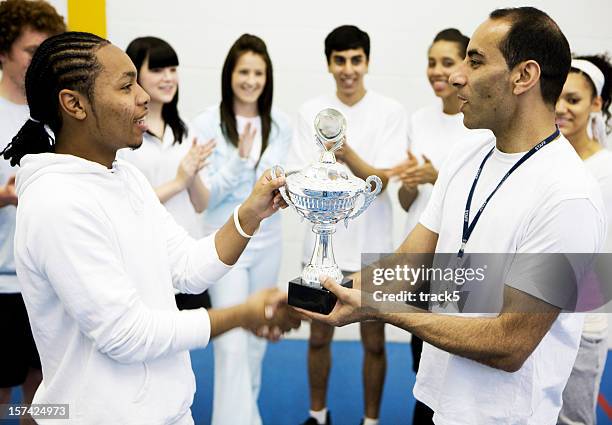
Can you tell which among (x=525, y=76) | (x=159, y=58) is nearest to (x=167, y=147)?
(x=159, y=58)

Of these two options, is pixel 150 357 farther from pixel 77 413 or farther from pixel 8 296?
pixel 8 296

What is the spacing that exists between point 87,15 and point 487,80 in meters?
2.70

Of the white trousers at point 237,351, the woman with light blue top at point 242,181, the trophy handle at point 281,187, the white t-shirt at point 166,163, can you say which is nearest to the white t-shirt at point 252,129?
the woman with light blue top at point 242,181

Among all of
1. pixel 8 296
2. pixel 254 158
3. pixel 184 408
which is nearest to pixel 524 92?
pixel 184 408

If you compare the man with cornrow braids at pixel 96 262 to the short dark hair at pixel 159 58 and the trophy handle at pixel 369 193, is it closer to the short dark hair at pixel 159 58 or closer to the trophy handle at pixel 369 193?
the trophy handle at pixel 369 193

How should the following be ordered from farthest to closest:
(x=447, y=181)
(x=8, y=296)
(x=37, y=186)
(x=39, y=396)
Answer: (x=8, y=296), (x=447, y=181), (x=39, y=396), (x=37, y=186)

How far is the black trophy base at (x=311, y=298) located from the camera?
4.72 feet

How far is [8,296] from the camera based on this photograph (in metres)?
2.20

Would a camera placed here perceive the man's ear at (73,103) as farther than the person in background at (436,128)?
No

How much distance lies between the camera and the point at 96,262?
1249mm

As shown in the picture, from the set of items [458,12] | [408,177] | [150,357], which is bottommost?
[150,357]

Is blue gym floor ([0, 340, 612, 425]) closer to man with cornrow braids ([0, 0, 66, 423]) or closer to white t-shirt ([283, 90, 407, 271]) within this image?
man with cornrow braids ([0, 0, 66, 423])

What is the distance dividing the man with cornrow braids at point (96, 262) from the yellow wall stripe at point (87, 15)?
2160 mm

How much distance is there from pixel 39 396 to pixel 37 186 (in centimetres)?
49
